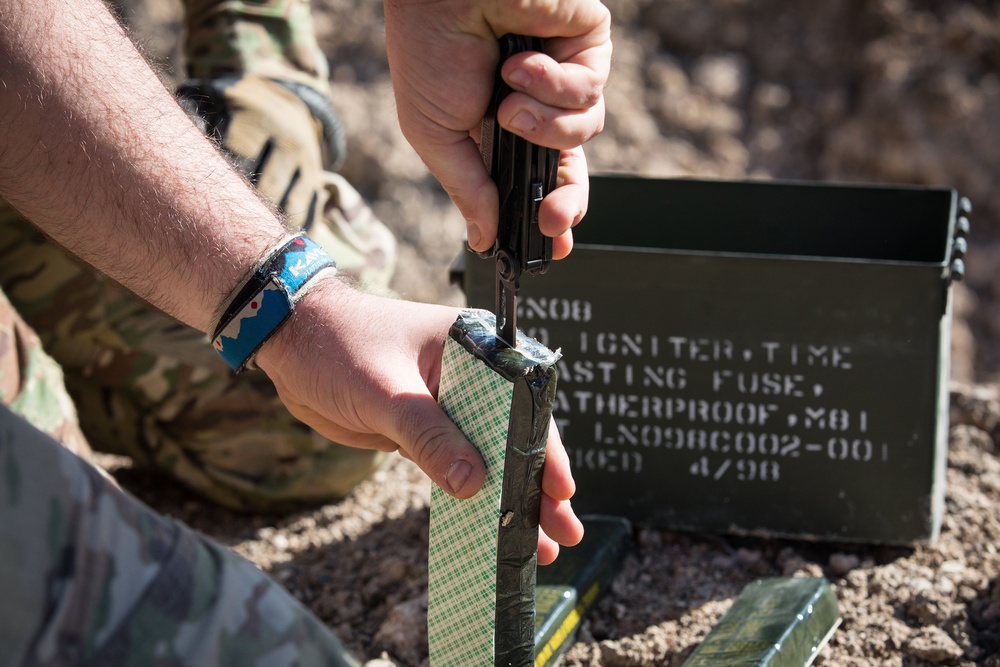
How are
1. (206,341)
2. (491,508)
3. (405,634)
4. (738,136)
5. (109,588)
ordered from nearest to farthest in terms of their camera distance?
(109,588)
(491,508)
(405,634)
(206,341)
(738,136)

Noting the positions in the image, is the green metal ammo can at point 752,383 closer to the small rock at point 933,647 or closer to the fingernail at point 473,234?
the small rock at point 933,647

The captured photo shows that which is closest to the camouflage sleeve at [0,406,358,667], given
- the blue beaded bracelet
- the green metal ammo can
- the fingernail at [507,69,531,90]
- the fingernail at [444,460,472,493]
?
the fingernail at [444,460,472,493]

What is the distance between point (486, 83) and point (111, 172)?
48 cm

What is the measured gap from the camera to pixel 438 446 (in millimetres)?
1132

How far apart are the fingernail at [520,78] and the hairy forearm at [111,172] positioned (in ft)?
1.29

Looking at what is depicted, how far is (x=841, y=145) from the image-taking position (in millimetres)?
3840

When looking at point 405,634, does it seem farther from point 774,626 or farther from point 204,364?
point 204,364

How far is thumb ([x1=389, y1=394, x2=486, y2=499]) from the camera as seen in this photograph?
1118mm

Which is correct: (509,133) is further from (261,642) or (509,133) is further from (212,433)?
(212,433)

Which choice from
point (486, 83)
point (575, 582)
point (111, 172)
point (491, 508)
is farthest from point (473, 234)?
point (575, 582)

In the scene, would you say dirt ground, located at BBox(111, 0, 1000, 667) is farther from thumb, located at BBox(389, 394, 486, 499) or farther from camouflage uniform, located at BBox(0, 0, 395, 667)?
thumb, located at BBox(389, 394, 486, 499)

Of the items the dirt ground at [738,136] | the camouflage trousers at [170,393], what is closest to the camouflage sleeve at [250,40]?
the camouflage trousers at [170,393]

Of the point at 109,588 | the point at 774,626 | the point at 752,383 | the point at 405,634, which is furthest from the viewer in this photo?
the point at 752,383

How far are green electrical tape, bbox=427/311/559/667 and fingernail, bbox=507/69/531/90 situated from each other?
0.28 metres
